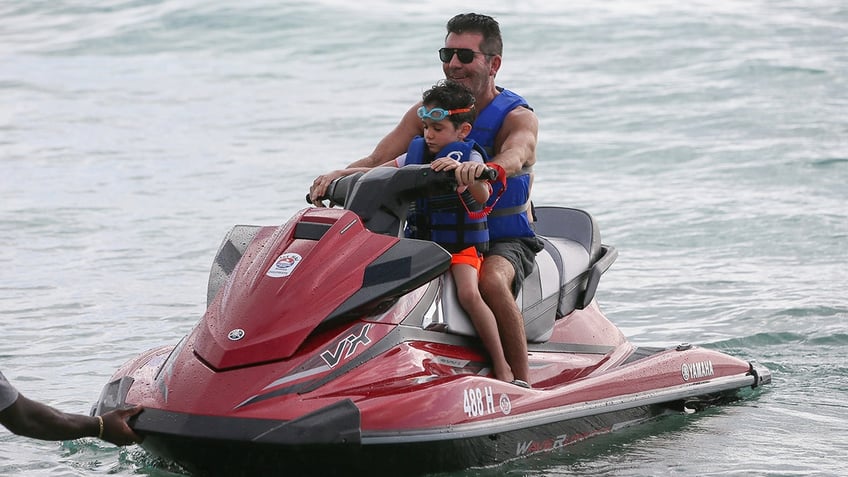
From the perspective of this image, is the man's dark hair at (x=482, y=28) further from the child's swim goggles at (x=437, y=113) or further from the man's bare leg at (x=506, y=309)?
the man's bare leg at (x=506, y=309)

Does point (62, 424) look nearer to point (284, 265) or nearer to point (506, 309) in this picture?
point (284, 265)

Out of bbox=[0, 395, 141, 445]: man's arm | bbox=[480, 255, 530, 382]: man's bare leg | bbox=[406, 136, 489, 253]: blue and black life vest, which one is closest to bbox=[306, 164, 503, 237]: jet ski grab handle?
bbox=[406, 136, 489, 253]: blue and black life vest

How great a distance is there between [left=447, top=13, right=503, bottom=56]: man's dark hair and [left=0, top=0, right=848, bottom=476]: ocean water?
1.69 m

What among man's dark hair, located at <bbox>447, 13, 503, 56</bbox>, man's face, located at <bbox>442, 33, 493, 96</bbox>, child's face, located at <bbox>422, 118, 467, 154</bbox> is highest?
man's dark hair, located at <bbox>447, 13, 503, 56</bbox>

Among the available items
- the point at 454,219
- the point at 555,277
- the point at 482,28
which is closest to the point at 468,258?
the point at 454,219

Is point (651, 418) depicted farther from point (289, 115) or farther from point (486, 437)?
point (289, 115)

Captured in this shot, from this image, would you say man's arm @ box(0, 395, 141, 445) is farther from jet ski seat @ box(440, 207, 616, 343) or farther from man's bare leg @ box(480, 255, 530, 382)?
man's bare leg @ box(480, 255, 530, 382)

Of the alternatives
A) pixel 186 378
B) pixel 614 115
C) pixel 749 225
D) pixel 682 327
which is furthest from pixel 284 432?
pixel 614 115

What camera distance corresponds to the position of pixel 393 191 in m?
4.81

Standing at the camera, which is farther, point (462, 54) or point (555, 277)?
point (555, 277)

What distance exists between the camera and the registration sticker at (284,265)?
15.0 feet

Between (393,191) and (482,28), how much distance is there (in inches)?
41.6

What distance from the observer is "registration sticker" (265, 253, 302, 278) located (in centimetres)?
459

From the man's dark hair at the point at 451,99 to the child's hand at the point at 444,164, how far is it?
0.29 meters
